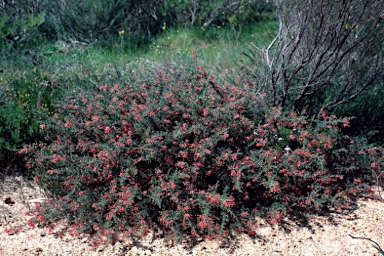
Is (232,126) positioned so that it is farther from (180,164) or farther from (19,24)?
(19,24)

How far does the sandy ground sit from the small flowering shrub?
4.7 inches

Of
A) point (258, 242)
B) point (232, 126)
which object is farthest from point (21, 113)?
point (258, 242)

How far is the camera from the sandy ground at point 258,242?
4.28 m

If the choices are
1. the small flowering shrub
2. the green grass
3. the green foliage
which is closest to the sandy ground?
the small flowering shrub

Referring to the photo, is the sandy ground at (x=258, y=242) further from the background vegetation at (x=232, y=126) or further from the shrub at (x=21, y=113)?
the shrub at (x=21, y=113)

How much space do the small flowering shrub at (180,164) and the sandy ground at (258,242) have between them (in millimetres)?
119

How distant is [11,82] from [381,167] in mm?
4706

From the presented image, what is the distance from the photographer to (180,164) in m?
4.48

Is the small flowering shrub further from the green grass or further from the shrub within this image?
the green grass

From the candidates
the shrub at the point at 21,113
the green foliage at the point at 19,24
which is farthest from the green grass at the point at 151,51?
the shrub at the point at 21,113

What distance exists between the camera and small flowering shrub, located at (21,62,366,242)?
14.6 feet

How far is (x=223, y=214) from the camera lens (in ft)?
14.4

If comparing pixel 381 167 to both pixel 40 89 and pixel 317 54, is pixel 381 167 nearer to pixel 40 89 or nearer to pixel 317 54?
pixel 317 54

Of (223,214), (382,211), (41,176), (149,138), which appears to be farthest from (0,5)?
(382,211)
